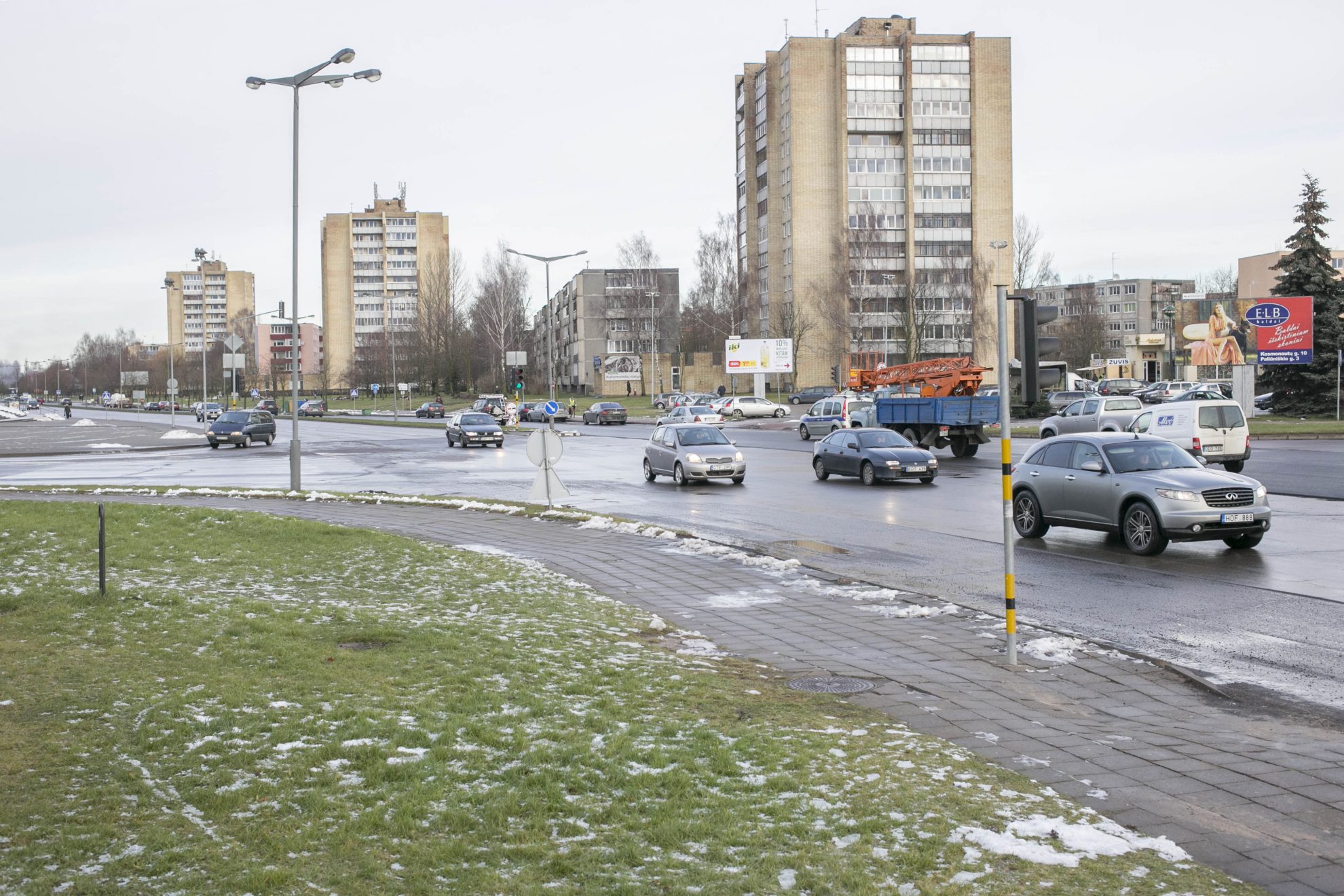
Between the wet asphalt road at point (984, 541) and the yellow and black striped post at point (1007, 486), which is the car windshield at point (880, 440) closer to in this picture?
the wet asphalt road at point (984, 541)

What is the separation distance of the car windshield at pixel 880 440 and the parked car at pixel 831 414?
15.8 metres

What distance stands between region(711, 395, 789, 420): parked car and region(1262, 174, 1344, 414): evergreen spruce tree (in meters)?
28.7

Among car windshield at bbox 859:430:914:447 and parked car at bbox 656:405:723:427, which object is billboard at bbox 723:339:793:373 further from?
car windshield at bbox 859:430:914:447

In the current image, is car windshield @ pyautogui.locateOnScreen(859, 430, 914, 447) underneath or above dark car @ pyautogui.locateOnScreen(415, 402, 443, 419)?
underneath

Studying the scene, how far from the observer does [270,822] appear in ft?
15.0

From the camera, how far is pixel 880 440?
1082 inches

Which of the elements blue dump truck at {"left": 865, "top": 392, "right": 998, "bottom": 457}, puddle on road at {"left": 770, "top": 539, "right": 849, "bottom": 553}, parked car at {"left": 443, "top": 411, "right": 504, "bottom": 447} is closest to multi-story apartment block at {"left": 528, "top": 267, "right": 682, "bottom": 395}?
parked car at {"left": 443, "top": 411, "right": 504, "bottom": 447}

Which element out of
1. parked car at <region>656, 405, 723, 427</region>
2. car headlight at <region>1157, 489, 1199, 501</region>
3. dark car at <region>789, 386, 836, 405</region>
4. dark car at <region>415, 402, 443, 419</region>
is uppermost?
dark car at <region>789, 386, 836, 405</region>

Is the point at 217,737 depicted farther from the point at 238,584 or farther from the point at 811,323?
the point at 811,323

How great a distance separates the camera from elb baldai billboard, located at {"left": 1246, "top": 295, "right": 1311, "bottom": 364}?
4959 cm

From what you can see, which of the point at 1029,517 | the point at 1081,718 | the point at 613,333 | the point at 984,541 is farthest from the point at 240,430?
the point at 613,333

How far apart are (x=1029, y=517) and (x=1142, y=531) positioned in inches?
88.3

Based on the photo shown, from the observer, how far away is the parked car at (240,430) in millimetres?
50562

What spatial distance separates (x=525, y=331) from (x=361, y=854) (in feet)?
426
